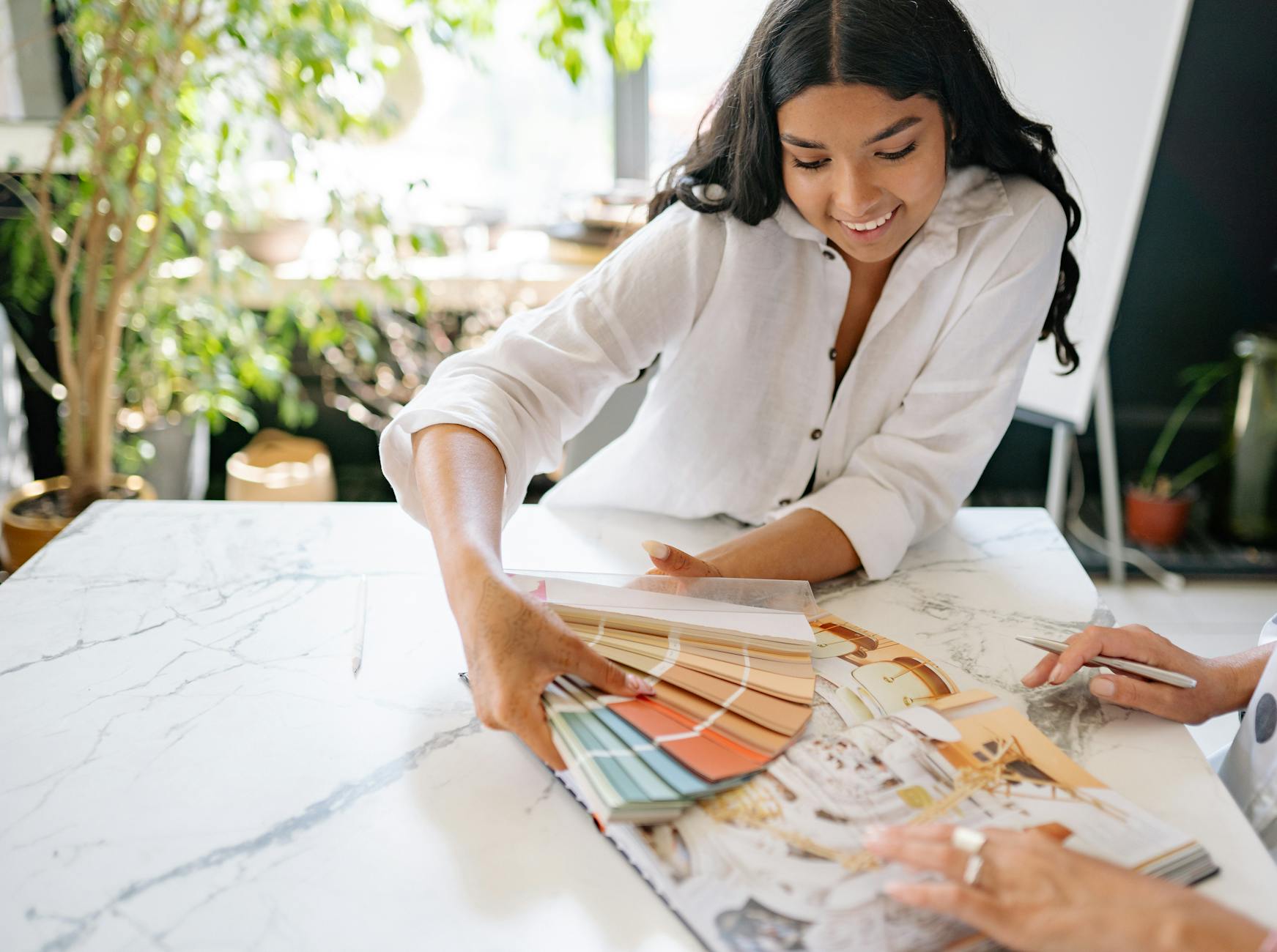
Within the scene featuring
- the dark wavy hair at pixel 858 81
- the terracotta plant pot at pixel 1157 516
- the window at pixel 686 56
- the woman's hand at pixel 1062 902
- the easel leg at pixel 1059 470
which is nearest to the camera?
the woman's hand at pixel 1062 902

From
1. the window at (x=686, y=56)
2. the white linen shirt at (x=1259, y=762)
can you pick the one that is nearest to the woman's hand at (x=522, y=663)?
the white linen shirt at (x=1259, y=762)

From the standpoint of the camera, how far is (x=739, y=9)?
3115 mm

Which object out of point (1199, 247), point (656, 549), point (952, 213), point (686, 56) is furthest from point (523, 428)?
point (1199, 247)

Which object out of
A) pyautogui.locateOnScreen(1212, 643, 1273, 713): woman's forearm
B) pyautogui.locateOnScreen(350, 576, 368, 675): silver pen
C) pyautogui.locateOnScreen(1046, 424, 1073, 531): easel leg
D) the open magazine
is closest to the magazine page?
the open magazine

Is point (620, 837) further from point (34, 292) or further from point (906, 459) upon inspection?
point (34, 292)

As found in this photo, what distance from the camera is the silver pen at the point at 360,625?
3.23ft

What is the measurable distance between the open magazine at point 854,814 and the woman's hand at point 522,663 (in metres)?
0.02

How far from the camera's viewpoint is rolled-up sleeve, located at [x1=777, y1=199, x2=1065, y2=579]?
1292 mm

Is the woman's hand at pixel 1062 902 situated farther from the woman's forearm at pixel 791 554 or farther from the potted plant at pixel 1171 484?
the potted plant at pixel 1171 484

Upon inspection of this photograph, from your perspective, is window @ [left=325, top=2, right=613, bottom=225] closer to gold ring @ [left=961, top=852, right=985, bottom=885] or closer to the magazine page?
the magazine page

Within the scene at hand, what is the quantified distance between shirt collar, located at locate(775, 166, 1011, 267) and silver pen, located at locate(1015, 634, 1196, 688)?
1.84ft

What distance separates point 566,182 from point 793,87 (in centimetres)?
245

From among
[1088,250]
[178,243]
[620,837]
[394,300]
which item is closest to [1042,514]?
[620,837]

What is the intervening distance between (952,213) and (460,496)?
0.75 meters
